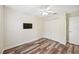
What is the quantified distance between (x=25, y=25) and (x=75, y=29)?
2.69 ft

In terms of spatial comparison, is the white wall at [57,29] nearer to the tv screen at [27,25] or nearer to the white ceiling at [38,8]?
the white ceiling at [38,8]

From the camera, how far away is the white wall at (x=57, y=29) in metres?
1.65

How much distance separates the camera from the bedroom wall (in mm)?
1581

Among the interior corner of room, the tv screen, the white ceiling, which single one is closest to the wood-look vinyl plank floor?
the interior corner of room

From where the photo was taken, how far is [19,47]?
1.62m

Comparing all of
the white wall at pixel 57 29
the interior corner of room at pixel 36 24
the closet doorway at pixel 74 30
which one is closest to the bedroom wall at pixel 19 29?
the interior corner of room at pixel 36 24

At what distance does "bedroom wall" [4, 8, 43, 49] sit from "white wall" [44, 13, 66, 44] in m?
0.13

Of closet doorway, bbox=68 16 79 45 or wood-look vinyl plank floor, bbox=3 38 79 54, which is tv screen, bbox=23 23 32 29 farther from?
closet doorway, bbox=68 16 79 45

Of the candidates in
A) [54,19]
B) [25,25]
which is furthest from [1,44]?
[54,19]

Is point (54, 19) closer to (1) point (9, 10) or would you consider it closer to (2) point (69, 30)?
(2) point (69, 30)

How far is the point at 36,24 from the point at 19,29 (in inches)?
11.4
